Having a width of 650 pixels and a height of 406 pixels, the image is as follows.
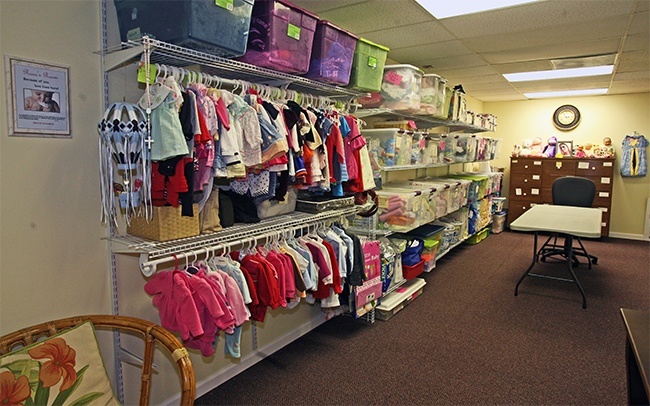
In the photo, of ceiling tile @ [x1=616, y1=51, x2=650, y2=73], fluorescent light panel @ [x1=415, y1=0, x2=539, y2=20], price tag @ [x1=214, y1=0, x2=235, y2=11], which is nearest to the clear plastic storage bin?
fluorescent light panel @ [x1=415, y1=0, x2=539, y2=20]

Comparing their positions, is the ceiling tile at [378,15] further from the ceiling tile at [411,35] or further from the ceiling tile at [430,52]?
the ceiling tile at [430,52]

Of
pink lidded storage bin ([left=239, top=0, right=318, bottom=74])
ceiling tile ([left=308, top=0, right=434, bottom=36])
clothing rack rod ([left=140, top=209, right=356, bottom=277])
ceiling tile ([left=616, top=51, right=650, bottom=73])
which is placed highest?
ceiling tile ([left=616, top=51, right=650, bottom=73])

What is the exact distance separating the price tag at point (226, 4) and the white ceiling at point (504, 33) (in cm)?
128

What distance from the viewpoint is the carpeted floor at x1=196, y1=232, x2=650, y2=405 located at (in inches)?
97.3

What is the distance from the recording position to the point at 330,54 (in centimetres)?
251

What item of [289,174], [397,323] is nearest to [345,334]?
[397,323]

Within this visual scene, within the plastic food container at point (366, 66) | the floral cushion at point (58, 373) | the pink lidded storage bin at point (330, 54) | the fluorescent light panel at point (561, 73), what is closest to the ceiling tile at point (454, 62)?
the fluorescent light panel at point (561, 73)

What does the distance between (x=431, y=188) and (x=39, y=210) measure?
3.39 meters

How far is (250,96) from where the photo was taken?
2094mm

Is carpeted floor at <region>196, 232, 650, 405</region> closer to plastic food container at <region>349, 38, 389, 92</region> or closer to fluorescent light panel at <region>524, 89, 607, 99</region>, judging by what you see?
plastic food container at <region>349, 38, 389, 92</region>

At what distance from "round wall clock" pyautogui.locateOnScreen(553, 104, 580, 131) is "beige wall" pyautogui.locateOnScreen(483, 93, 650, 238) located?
0.07m

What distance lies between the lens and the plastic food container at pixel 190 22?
5.45 ft

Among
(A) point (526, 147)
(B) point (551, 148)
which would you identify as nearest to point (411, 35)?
(B) point (551, 148)

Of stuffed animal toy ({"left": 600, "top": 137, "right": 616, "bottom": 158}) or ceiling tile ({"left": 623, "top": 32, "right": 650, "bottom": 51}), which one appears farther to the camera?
stuffed animal toy ({"left": 600, "top": 137, "right": 616, "bottom": 158})
